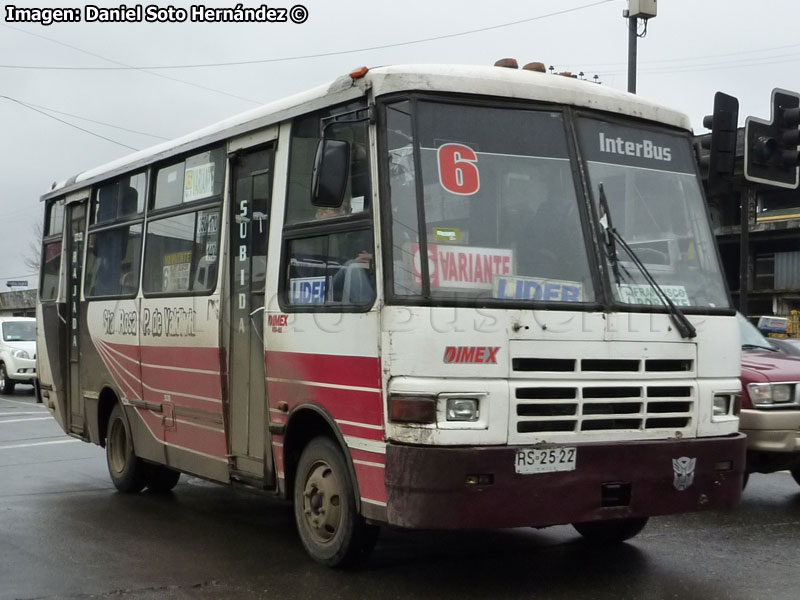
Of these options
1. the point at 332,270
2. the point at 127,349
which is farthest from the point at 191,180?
the point at 332,270

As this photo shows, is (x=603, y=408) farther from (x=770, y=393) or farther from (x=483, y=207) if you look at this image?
(x=770, y=393)

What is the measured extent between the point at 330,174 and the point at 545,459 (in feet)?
6.53

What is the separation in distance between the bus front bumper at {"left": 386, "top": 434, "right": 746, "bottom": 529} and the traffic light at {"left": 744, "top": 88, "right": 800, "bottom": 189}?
5.14 metres

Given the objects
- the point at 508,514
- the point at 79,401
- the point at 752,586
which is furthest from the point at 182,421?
the point at 752,586

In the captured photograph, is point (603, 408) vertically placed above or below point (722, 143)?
below

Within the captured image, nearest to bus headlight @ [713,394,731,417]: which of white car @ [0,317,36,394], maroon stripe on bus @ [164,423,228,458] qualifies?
maroon stripe on bus @ [164,423,228,458]

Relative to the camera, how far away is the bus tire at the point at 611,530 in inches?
303

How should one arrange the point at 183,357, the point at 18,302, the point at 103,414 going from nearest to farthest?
the point at 183,357, the point at 103,414, the point at 18,302

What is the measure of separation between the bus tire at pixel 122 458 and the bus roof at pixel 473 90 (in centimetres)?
368

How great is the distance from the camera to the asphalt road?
6.50 metres

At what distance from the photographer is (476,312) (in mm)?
6125

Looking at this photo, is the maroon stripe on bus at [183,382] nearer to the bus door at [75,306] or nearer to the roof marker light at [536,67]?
the bus door at [75,306]

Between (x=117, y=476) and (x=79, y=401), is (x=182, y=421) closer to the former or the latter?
(x=117, y=476)

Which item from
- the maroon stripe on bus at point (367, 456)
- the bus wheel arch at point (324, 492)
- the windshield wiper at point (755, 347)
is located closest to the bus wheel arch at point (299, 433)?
the bus wheel arch at point (324, 492)
